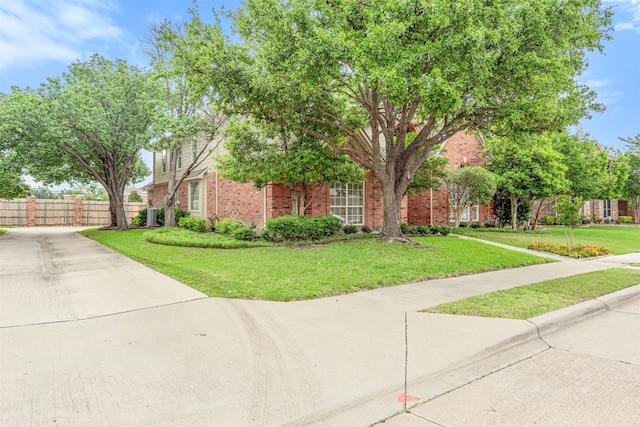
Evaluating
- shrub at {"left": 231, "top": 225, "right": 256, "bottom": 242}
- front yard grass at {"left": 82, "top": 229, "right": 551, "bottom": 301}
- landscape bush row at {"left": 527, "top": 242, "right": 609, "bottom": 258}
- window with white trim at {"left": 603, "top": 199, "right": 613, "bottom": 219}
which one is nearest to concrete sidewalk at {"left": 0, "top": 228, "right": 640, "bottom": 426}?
front yard grass at {"left": 82, "top": 229, "right": 551, "bottom": 301}

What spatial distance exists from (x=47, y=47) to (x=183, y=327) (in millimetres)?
12360

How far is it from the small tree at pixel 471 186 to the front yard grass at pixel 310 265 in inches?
267

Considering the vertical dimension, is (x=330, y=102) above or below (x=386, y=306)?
above

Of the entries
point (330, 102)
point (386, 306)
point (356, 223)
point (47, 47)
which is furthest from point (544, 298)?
point (47, 47)

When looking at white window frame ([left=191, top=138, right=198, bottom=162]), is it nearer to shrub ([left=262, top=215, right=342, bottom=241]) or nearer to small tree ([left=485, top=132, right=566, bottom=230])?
shrub ([left=262, top=215, right=342, bottom=241])

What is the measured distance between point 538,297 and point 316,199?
35.4 ft

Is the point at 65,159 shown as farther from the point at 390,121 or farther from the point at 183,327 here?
the point at 183,327

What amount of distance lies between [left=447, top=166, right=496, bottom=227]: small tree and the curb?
11.4 m

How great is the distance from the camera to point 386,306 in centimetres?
548

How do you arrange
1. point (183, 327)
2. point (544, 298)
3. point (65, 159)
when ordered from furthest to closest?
point (65, 159) < point (544, 298) < point (183, 327)

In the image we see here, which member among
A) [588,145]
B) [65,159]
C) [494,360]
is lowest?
[494,360]

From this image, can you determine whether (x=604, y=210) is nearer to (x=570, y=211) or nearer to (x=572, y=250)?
(x=572, y=250)

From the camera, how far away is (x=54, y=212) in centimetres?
2795

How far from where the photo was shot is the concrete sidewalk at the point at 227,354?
9.06ft
